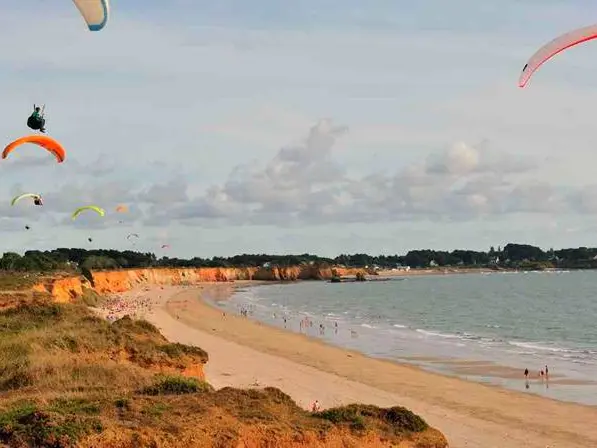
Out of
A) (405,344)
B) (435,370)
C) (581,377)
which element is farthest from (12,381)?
(405,344)

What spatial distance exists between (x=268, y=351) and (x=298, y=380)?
11.7 meters

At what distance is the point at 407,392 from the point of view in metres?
26.0

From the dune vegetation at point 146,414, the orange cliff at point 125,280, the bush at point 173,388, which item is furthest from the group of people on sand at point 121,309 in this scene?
the bush at point 173,388

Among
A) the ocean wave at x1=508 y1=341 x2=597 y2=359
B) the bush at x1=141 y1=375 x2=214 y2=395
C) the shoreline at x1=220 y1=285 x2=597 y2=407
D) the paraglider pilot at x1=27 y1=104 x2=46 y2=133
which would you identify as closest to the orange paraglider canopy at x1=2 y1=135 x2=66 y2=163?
the paraglider pilot at x1=27 y1=104 x2=46 y2=133

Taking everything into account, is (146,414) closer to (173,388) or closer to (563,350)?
(173,388)

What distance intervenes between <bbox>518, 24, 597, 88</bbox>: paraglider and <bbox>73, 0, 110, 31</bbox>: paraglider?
29.1ft

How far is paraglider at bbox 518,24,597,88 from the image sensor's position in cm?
1367

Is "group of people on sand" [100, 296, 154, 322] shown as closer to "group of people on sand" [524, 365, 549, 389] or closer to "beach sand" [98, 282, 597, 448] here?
"beach sand" [98, 282, 597, 448]

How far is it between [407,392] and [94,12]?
717 inches

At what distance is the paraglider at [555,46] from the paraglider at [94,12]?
8.88 m

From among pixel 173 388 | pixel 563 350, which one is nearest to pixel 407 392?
pixel 173 388

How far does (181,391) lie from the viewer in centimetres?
1294

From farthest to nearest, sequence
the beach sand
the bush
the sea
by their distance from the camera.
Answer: the sea
the beach sand
the bush

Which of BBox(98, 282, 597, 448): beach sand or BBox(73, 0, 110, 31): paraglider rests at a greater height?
BBox(73, 0, 110, 31): paraglider
